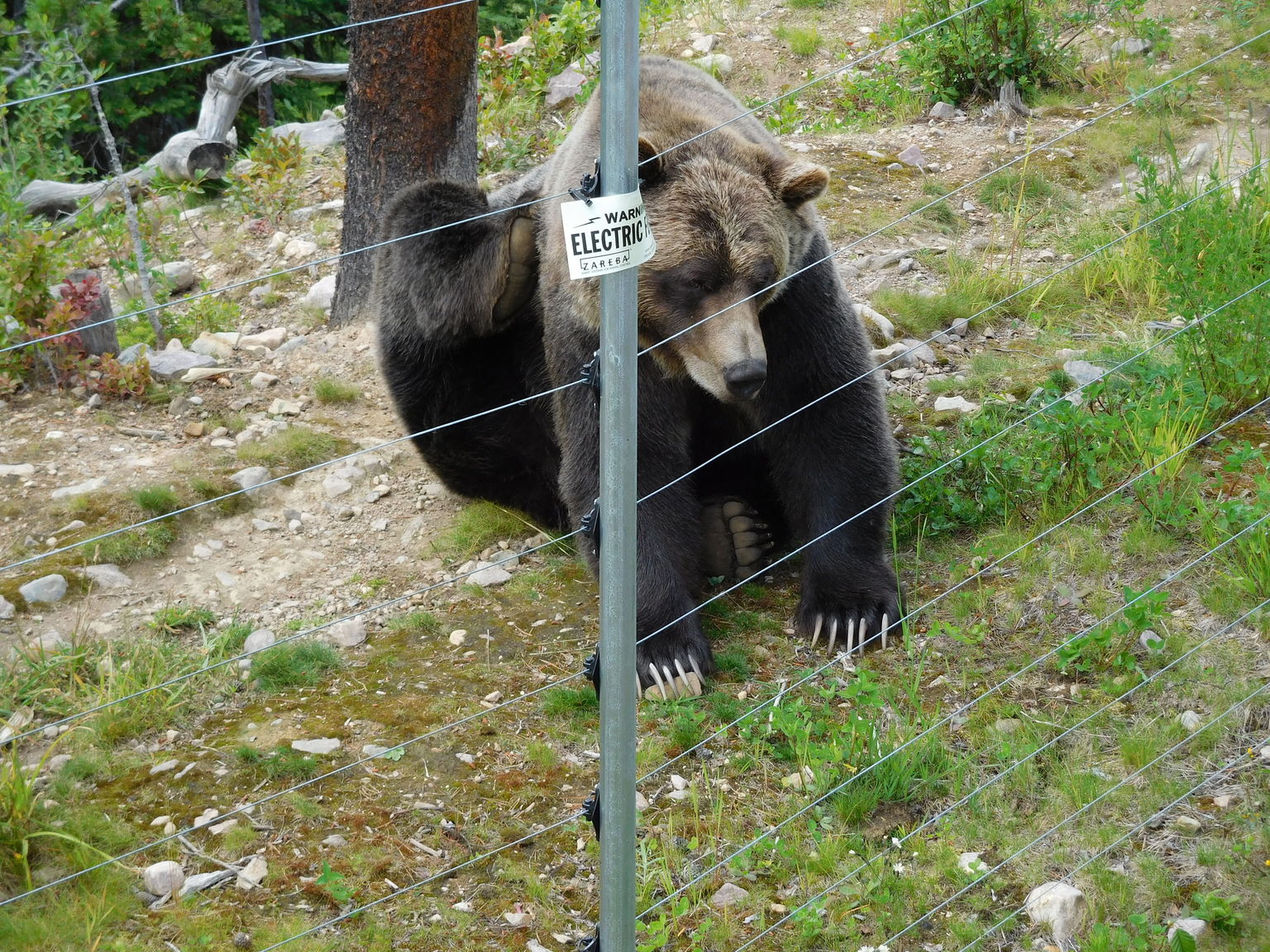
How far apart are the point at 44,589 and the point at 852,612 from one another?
8.16ft

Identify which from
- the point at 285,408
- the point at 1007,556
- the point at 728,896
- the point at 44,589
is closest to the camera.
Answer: the point at 728,896

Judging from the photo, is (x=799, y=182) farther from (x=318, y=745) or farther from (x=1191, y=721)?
(x=318, y=745)

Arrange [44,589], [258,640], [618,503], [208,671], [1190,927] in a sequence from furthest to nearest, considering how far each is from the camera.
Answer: [44,589] → [258,640] → [208,671] → [1190,927] → [618,503]

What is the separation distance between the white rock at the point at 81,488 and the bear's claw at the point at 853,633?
2.63 m

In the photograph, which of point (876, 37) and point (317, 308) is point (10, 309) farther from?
point (876, 37)

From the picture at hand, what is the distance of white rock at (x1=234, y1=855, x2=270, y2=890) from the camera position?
2.63 meters

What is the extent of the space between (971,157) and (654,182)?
3.40 metres

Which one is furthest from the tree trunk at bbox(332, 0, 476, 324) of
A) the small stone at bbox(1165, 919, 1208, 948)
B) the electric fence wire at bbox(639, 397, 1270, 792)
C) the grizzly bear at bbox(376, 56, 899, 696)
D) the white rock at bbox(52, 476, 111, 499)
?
the small stone at bbox(1165, 919, 1208, 948)

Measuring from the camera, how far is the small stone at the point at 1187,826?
245 centimetres

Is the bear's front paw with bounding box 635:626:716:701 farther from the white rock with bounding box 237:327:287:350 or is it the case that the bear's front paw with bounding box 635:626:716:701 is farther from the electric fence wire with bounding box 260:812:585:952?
the white rock with bounding box 237:327:287:350

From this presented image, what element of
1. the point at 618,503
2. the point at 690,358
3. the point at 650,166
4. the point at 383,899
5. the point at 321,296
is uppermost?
the point at 650,166

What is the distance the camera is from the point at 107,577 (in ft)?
12.8

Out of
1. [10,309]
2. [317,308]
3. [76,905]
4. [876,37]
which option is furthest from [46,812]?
[876,37]

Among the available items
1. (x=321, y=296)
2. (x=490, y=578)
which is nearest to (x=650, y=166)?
(x=490, y=578)
